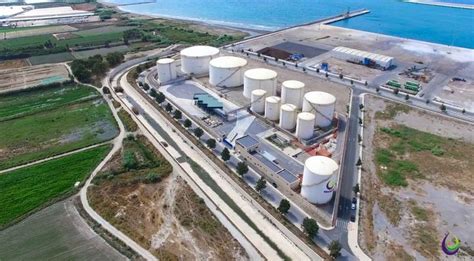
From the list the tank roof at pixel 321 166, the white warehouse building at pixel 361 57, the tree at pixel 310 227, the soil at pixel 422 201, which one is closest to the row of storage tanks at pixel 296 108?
the soil at pixel 422 201

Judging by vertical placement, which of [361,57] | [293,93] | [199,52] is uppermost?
[199,52]

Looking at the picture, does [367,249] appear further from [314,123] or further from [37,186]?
[37,186]

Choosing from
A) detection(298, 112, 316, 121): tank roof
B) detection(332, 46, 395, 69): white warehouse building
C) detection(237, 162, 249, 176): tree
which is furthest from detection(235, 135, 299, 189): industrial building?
detection(332, 46, 395, 69): white warehouse building

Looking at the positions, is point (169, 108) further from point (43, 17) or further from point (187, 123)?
point (43, 17)

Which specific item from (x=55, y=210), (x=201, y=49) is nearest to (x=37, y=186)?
(x=55, y=210)

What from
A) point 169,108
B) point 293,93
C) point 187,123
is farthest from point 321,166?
point 169,108

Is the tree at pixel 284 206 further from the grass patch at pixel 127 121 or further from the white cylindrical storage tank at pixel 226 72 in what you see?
the white cylindrical storage tank at pixel 226 72

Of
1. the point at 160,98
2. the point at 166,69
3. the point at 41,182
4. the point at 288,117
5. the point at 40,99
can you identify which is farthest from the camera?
the point at 166,69
